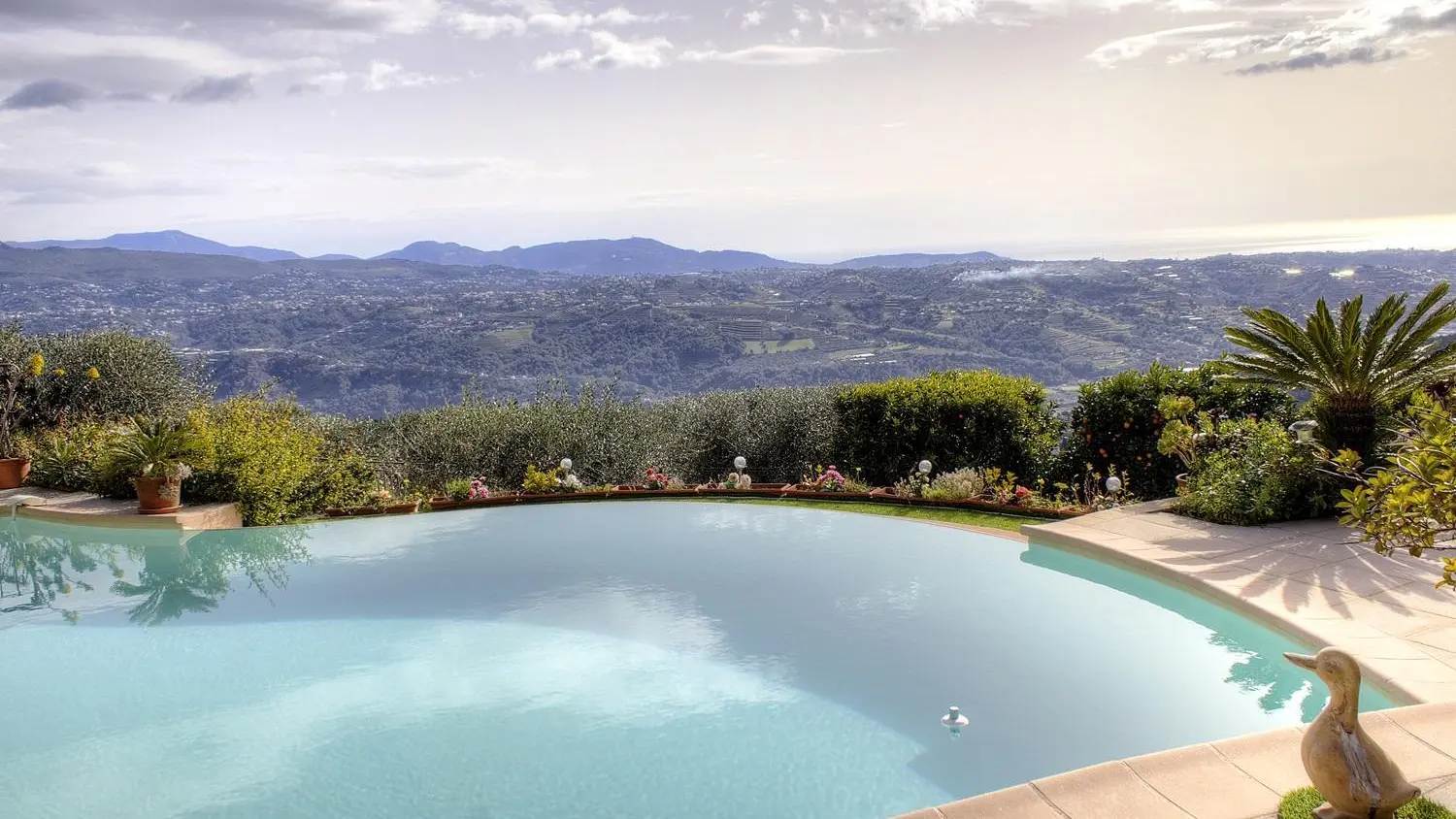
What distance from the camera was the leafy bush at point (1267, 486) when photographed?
26.1 feet

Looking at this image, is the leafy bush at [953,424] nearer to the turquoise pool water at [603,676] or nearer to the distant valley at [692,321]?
the turquoise pool water at [603,676]

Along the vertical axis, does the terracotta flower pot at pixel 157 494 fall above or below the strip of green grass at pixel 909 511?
above

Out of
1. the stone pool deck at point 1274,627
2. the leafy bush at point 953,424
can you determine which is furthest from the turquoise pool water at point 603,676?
the leafy bush at point 953,424

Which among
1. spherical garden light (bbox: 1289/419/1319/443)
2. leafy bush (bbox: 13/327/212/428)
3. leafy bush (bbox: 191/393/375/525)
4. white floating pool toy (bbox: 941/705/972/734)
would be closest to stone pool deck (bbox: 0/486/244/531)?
leafy bush (bbox: 191/393/375/525)

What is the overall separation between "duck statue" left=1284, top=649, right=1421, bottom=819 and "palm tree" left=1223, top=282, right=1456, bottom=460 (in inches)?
238

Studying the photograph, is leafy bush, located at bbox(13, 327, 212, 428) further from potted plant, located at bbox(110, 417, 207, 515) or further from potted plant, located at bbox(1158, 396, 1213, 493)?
potted plant, located at bbox(1158, 396, 1213, 493)

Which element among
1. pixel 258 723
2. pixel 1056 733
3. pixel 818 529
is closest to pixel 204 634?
pixel 258 723

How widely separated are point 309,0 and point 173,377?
6.48 metres

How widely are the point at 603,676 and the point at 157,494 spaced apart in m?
7.00

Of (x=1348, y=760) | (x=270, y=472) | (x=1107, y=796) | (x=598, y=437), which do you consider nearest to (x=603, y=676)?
(x=1107, y=796)

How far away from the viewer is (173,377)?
15.3 metres

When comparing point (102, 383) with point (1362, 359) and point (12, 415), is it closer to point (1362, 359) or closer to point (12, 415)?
point (12, 415)

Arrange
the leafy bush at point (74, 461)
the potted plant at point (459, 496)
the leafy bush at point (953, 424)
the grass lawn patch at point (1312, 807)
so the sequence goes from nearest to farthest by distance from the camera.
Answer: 1. the grass lawn patch at point (1312, 807)
2. the leafy bush at point (953, 424)
3. the potted plant at point (459, 496)
4. the leafy bush at point (74, 461)

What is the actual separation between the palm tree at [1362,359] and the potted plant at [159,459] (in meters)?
11.4
